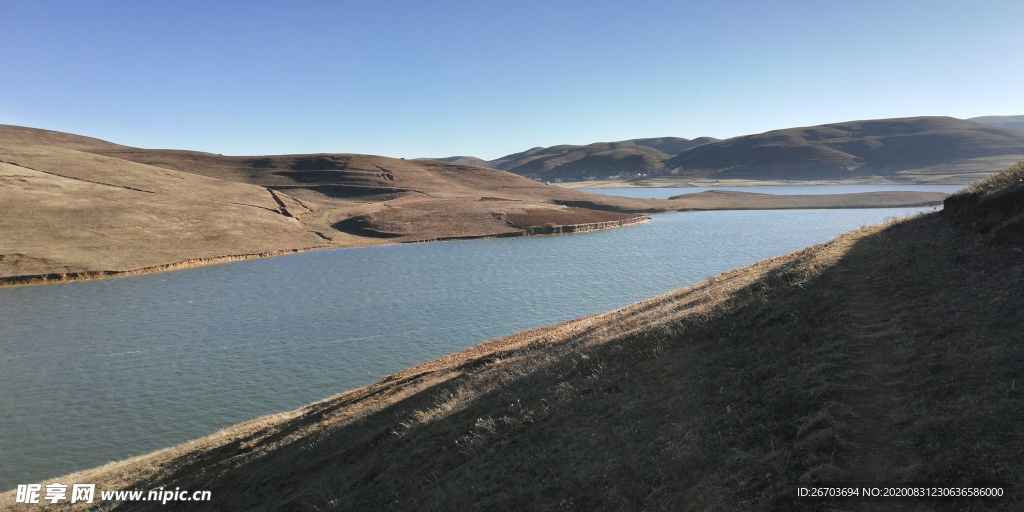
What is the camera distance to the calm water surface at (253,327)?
26016 mm

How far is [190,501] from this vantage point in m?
15.8

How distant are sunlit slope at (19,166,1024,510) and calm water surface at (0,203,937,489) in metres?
7.55

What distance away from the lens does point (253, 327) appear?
40.2m

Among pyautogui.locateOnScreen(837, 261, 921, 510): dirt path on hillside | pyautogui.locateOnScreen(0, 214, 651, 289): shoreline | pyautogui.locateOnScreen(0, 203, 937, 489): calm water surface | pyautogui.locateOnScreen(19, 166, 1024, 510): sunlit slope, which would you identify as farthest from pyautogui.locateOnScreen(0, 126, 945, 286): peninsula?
pyautogui.locateOnScreen(837, 261, 921, 510): dirt path on hillside

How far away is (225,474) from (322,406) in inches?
236

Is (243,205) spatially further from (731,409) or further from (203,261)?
(731,409)

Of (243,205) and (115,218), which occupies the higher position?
(243,205)

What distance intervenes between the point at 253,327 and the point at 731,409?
38.1 metres

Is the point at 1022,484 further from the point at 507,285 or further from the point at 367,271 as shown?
the point at 367,271

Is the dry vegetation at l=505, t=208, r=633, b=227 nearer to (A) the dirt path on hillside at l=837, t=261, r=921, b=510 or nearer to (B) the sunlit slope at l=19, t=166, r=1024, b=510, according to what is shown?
(B) the sunlit slope at l=19, t=166, r=1024, b=510

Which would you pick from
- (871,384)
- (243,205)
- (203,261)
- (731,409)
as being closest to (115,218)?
(203,261)

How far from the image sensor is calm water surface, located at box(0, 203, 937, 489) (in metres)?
26.0

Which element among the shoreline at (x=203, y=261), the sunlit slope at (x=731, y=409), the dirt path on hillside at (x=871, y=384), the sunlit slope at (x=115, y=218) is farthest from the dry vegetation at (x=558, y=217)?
the dirt path on hillside at (x=871, y=384)

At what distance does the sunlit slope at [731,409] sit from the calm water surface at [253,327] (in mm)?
7554
